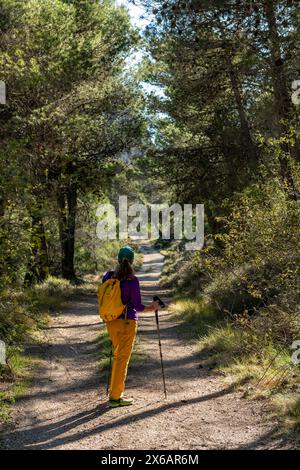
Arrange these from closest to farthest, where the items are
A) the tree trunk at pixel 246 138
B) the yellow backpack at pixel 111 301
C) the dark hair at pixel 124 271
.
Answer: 1. the yellow backpack at pixel 111 301
2. the dark hair at pixel 124 271
3. the tree trunk at pixel 246 138

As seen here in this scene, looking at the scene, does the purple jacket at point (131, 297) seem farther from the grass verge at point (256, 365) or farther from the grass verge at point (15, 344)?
the grass verge at point (15, 344)

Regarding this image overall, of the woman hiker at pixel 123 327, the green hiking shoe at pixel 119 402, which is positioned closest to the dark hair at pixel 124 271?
the woman hiker at pixel 123 327

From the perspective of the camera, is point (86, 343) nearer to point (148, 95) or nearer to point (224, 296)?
point (224, 296)

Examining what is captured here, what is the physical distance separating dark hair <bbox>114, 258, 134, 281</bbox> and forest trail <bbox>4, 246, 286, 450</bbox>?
172 cm

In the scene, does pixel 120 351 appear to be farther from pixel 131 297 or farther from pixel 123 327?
pixel 131 297

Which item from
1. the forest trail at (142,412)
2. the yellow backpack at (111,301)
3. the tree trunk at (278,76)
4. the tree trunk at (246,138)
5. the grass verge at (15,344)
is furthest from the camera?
the tree trunk at (246,138)

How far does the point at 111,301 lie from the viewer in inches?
288

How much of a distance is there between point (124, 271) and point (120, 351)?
105 centimetres

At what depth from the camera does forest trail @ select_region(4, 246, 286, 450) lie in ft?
19.9

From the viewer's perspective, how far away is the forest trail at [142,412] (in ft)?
19.9

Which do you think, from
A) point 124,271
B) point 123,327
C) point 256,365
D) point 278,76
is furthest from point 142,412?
point 278,76

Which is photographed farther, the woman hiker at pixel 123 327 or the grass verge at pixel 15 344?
the grass verge at pixel 15 344

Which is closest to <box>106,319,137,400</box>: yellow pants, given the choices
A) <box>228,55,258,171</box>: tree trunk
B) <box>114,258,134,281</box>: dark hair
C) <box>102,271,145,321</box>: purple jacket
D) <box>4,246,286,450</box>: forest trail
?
<box>102,271,145,321</box>: purple jacket

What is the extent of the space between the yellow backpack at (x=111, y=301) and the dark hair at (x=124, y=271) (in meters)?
0.10
